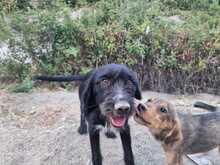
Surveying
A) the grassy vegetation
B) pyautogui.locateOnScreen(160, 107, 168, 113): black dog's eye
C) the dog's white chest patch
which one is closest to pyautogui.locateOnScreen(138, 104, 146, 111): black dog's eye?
pyautogui.locateOnScreen(160, 107, 168, 113): black dog's eye

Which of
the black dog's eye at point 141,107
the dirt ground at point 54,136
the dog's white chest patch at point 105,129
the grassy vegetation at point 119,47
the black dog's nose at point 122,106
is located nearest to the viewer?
the black dog's nose at point 122,106

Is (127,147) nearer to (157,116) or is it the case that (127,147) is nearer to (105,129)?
(105,129)

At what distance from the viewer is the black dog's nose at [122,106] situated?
4914 mm

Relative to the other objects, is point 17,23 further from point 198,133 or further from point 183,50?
point 198,133

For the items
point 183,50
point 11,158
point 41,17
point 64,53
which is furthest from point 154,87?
point 11,158

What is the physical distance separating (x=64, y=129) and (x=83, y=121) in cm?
40

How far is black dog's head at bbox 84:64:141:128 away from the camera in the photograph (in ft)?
16.5

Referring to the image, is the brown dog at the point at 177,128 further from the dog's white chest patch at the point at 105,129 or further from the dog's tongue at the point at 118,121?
the dog's white chest patch at the point at 105,129

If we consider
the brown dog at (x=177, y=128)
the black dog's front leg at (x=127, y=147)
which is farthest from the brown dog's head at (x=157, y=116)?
the black dog's front leg at (x=127, y=147)

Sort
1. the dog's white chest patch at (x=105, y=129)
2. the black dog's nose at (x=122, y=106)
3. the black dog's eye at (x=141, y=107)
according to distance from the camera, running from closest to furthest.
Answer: the black dog's nose at (x=122, y=106) → the black dog's eye at (x=141, y=107) → the dog's white chest patch at (x=105, y=129)

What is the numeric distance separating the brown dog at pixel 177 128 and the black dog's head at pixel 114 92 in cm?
16

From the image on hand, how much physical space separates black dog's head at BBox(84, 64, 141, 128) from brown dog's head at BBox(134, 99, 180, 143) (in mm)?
116

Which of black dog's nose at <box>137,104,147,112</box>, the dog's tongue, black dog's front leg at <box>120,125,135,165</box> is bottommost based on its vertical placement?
black dog's front leg at <box>120,125,135,165</box>

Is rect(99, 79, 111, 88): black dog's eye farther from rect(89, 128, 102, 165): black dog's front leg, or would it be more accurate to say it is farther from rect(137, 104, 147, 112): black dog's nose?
rect(89, 128, 102, 165): black dog's front leg
